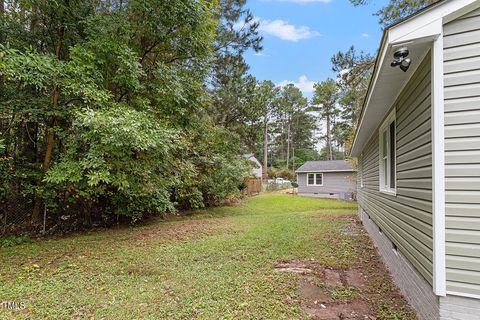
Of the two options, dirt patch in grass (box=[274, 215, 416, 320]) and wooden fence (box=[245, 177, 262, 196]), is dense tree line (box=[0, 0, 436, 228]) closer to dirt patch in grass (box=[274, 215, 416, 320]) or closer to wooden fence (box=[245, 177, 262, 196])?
dirt patch in grass (box=[274, 215, 416, 320])

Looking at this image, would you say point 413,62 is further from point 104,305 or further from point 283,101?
point 283,101

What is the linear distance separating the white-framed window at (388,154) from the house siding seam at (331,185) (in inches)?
620

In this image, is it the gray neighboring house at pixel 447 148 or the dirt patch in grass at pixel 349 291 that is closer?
the gray neighboring house at pixel 447 148

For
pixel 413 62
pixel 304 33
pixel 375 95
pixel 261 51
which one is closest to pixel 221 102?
pixel 261 51

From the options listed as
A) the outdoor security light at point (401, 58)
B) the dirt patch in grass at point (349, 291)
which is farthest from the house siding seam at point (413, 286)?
the outdoor security light at point (401, 58)

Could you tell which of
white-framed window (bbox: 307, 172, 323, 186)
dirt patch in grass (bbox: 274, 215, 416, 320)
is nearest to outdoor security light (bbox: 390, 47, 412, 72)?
dirt patch in grass (bbox: 274, 215, 416, 320)

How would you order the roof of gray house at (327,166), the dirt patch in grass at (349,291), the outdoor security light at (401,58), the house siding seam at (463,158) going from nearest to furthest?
the house siding seam at (463,158) → the outdoor security light at (401,58) → the dirt patch in grass at (349,291) → the roof of gray house at (327,166)

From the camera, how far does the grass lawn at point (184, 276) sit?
3116mm

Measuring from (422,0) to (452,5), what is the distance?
6345 millimetres

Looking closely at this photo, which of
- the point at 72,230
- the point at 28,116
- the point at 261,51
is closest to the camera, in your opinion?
the point at 28,116

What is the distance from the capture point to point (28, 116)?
6.23m

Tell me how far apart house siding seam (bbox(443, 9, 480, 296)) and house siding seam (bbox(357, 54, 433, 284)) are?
192 millimetres

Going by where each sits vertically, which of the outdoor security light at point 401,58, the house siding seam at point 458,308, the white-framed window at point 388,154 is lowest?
the house siding seam at point 458,308

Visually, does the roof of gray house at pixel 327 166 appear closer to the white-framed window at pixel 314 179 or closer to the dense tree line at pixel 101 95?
the white-framed window at pixel 314 179
